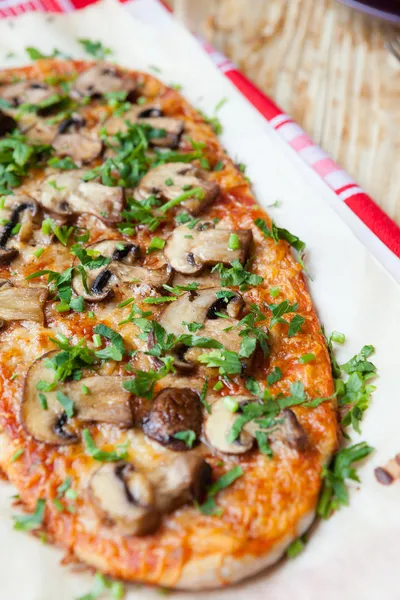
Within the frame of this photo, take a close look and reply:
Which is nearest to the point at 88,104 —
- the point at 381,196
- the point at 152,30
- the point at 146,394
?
the point at 152,30

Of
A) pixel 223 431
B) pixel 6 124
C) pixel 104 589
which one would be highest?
pixel 6 124

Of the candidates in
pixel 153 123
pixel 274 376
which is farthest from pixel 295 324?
pixel 153 123

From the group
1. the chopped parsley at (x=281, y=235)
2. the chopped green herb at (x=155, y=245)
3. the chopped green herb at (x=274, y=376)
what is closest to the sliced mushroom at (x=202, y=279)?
the chopped green herb at (x=155, y=245)

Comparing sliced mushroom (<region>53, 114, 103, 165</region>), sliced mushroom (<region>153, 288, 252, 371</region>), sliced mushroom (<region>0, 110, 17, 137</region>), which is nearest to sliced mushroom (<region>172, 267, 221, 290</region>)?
sliced mushroom (<region>153, 288, 252, 371</region>)

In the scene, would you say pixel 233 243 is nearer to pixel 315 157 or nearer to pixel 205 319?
pixel 205 319

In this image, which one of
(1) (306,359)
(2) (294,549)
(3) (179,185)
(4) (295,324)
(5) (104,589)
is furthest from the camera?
(3) (179,185)

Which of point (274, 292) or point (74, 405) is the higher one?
point (274, 292)

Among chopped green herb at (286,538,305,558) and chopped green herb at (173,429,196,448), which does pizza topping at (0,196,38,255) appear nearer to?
chopped green herb at (173,429,196,448)
